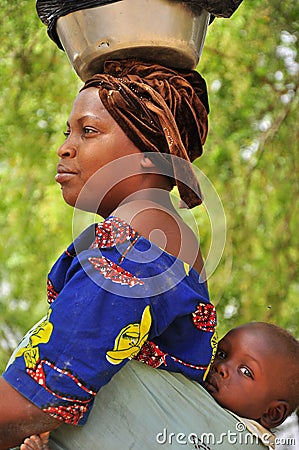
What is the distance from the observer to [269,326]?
80.8 inches

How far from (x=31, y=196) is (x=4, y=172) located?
8.9 inches

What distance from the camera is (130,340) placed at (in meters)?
1.62

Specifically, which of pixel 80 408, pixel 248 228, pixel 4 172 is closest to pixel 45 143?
pixel 4 172

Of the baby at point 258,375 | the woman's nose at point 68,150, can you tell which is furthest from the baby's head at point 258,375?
the woman's nose at point 68,150

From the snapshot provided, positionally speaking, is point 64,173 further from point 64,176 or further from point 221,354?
point 221,354

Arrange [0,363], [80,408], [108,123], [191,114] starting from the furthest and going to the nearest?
[0,363]
[191,114]
[108,123]
[80,408]

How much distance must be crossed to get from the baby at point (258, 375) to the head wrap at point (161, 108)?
37cm

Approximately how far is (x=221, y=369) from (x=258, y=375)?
9cm

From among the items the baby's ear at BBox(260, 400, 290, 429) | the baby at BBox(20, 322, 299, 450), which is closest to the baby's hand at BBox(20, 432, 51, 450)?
the baby at BBox(20, 322, 299, 450)

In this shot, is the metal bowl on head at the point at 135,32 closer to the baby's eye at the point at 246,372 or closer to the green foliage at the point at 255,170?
the baby's eye at the point at 246,372

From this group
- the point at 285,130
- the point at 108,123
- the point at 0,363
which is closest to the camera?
the point at 108,123

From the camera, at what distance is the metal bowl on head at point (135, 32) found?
201 cm

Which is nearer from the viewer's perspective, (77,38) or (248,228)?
(77,38)

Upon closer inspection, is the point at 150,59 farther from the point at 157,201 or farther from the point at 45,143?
the point at 45,143
